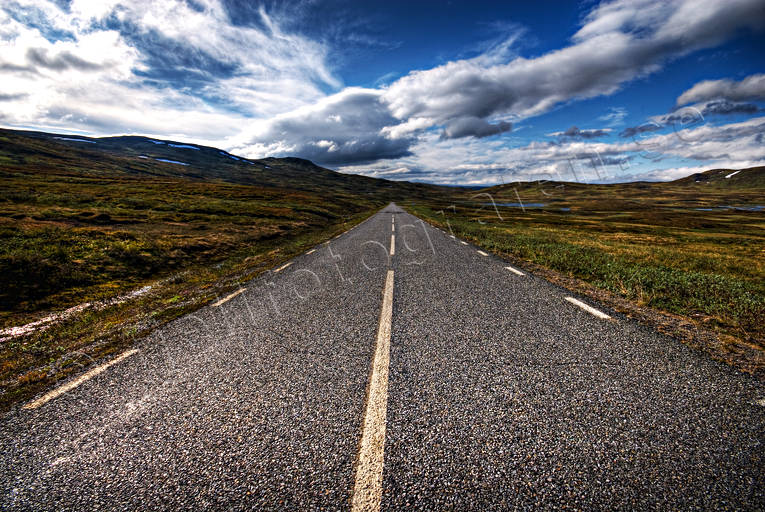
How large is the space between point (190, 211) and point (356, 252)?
2531 cm

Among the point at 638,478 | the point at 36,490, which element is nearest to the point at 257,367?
the point at 36,490

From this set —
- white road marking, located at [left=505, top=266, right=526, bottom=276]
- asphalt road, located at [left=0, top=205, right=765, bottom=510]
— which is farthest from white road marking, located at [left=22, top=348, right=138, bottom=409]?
white road marking, located at [left=505, top=266, right=526, bottom=276]

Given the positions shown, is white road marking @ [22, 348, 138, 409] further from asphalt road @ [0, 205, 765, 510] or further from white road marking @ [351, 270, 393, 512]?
white road marking @ [351, 270, 393, 512]

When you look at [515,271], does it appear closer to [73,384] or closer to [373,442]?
[373,442]

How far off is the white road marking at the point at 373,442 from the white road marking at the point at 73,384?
4.10m

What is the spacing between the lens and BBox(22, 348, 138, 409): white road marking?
12.3ft

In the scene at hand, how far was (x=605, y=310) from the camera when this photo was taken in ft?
21.0

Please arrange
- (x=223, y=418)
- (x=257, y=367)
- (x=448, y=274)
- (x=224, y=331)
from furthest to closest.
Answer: (x=448, y=274)
(x=224, y=331)
(x=257, y=367)
(x=223, y=418)

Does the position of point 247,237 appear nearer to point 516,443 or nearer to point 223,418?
point 223,418

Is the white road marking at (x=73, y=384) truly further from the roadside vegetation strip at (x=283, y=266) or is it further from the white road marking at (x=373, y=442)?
the roadside vegetation strip at (x=283, y=266)

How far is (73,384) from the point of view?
4.14 meters

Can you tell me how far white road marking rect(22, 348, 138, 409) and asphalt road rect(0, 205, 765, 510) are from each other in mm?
57

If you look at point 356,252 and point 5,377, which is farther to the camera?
point 356,252

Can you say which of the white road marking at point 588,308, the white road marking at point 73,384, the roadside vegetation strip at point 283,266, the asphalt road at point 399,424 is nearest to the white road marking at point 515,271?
the white road marking at point 588,308
